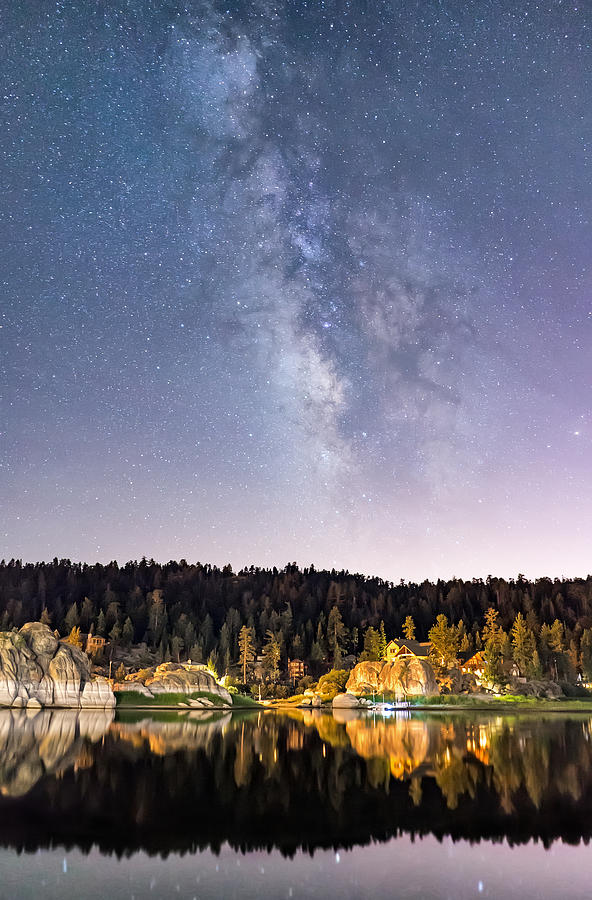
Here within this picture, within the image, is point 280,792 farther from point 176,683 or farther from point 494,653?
point 494,653

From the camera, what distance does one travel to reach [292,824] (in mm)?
25844

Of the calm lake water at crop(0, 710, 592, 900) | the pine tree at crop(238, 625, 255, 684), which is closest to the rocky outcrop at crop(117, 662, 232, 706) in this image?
the pine tree at crop(238, 625, 255, 684)

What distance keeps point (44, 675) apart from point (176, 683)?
2688cm

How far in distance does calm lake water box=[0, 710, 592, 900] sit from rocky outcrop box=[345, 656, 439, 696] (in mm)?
101925

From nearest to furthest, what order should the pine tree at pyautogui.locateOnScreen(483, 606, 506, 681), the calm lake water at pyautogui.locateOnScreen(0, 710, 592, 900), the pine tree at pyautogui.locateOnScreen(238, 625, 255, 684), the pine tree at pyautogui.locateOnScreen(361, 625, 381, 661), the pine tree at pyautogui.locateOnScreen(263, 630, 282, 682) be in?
the calm lake water at pyautogui.locateOnScreen(0, 710, 592, 900)
the pine tree at pyautogui.locateOnScreen(483, 606, 506, 681)
the pine tree at pyautogui.locateOnScreen(238, 625, 255, 684)
the pine tree at pyautogui.locateOnScreen(263, 630, 282, 682)
the pine tree at pyautogui.locateOnScreen(361, 625, 381, 661)

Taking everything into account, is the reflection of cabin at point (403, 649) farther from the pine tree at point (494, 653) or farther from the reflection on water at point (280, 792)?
the reflection on water at point (280, 792)

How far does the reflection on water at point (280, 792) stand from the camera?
24.4m

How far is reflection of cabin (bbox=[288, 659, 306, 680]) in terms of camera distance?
19212 cm

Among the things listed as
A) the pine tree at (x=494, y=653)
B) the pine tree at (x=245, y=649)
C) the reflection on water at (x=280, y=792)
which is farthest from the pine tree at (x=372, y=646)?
the reflection on water at (x=280, y=792)

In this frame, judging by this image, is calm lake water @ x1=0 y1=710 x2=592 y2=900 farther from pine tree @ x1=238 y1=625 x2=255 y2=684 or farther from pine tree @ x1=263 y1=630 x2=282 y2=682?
pine tree @ x1=263 y1=630 x2=282 y2=682

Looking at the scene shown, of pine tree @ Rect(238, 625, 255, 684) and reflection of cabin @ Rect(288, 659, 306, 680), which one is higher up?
pine tree @ Rect(238, 625, 255, 684)

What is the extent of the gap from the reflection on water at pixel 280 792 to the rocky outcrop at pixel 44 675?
6565 cm

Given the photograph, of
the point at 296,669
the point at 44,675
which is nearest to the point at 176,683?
the point at 44,675

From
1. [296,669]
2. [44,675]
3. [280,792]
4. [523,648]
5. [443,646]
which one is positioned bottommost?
[280,792]
